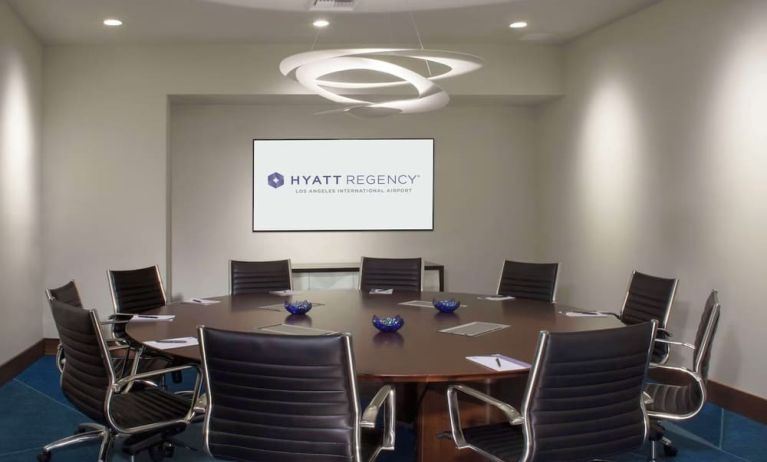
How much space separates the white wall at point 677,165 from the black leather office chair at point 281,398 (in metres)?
3.38

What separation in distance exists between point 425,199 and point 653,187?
272 cm

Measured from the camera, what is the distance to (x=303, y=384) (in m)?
2.36

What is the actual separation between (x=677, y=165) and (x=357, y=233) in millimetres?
3528

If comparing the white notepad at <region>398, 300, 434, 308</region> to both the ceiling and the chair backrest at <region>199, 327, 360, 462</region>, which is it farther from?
the ceiling

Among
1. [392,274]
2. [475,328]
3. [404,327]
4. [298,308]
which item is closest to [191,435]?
[298,308]

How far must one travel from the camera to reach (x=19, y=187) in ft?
19.3

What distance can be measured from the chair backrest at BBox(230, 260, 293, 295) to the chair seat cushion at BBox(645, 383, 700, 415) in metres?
3.03

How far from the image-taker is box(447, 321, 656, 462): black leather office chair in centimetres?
238

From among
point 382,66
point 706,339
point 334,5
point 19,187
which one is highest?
point 334,5

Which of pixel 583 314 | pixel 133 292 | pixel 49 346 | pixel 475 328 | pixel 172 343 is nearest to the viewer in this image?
pixel 172 343

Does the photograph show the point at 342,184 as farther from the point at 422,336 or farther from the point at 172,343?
the point at 172,343

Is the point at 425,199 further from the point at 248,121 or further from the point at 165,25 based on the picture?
the point at 165,25

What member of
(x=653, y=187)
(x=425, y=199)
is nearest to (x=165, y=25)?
(x=425, y=199)

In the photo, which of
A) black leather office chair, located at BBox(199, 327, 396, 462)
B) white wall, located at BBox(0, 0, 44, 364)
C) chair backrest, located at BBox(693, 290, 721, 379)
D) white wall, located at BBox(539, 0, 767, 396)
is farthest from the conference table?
white wall, located at BBox(0, 0, 44, 364)
